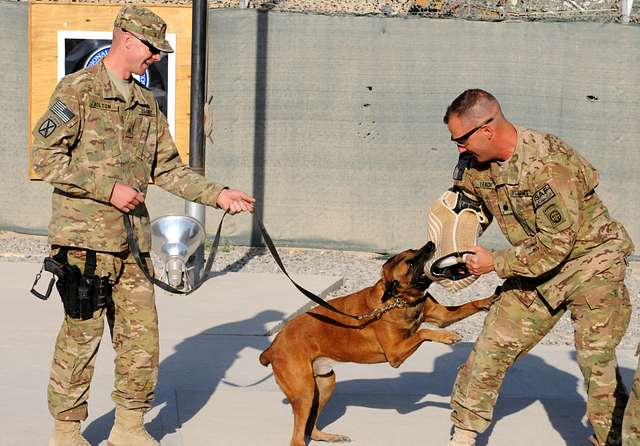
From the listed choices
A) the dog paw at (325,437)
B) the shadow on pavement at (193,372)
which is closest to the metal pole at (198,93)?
the shadow on pavement at (193,372)

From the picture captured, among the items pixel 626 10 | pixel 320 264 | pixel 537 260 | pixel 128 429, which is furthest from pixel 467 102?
pixel 626 10

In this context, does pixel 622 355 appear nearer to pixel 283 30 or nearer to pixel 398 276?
pixel 398 276

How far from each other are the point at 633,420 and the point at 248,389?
2705 mm

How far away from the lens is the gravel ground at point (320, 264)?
9.35m

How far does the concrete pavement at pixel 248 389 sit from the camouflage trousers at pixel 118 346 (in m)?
0.40

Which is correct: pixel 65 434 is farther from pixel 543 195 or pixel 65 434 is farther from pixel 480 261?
pixel 543 195

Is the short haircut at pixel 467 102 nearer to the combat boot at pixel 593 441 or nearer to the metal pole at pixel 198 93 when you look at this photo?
the combat boot at pixel 593 441

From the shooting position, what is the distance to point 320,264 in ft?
34.6

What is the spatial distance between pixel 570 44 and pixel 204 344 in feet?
17.7

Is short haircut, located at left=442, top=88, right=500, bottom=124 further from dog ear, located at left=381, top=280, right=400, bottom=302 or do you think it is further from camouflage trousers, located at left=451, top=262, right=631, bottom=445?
dog ear, located at left=381, top=280, right=400, bottom=302

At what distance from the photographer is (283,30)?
1087 cm

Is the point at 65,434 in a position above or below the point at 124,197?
below

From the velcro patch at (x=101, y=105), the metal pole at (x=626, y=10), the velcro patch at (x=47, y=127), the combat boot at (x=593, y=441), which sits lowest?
the combat boot at (x=593, y=441)

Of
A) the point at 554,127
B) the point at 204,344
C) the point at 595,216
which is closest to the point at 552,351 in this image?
the point at 204,344
